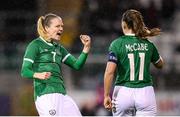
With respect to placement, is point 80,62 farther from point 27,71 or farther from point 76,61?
point 27,71

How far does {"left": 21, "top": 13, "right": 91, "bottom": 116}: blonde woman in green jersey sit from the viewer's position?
8.47 metres

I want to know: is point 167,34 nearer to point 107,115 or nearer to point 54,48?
point 107,115

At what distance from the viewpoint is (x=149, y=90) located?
8.73 meters

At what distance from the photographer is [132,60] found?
341 inches

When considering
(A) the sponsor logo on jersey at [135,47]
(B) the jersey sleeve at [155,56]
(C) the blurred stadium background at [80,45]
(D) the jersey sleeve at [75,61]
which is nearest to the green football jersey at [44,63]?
(D) the jersey sleeve at [75,61]

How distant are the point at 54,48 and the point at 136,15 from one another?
0.95m

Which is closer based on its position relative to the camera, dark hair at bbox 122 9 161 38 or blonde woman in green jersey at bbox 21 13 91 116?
blonde woman in green jersey at bbox 21 13 91 116

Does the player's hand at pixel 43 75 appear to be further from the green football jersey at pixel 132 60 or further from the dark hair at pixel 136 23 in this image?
the dark hair at pixel 136 23

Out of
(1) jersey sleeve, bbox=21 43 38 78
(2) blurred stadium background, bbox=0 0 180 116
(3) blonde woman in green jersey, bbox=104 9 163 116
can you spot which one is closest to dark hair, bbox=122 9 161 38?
(3) blonde woman in green jersey, bbox=104 9 163 116

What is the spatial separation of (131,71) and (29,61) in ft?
3.67

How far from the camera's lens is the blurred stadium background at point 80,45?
13.9 meters

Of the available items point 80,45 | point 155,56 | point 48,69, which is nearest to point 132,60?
point 155,56

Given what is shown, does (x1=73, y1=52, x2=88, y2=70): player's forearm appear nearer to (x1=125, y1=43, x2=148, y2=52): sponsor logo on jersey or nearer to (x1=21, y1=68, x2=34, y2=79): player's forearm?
(x1=125, y1=43, x2=148, y2=52): sponsor logo on jersey

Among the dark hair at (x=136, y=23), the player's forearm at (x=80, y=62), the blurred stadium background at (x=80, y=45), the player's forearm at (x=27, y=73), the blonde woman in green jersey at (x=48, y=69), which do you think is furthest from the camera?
the blurred stadium background at (x=80, y=45)
